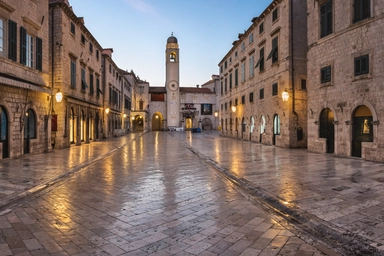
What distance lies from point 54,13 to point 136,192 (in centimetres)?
1654

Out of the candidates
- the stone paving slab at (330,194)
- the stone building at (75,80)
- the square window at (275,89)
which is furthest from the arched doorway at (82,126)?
the stone paving slab at (330,194)

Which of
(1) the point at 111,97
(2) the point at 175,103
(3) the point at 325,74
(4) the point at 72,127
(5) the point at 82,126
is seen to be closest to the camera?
(3) the point at 325,74

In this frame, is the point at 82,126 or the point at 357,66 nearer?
the point at 357,66

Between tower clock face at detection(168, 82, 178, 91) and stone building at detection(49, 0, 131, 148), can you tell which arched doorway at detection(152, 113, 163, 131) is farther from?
stone building at detection(49, 0, 131, 148)

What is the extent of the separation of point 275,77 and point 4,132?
56.7 ft

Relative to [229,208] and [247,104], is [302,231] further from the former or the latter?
[247,104]

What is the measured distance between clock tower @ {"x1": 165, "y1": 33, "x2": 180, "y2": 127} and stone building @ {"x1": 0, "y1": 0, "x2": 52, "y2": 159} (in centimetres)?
4628

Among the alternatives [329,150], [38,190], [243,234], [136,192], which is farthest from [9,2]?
[329,150]

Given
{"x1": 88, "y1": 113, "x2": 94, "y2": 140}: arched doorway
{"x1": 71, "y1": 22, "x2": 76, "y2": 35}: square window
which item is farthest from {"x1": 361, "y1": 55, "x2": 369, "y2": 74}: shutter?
{"x1": 88, "y1": 113, "x2": 94, "y2": 140}: arched doorway

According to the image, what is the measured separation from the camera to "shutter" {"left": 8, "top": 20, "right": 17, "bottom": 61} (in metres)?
12.9

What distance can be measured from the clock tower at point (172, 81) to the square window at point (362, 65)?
170ft

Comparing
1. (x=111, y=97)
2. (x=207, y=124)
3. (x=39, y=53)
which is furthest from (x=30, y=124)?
(x=207, y=124)

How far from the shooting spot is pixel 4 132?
13.0m

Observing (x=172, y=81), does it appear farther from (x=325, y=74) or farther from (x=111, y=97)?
(x=325, y=74)
